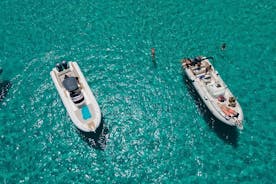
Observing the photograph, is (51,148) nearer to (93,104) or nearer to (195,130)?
(93,104)

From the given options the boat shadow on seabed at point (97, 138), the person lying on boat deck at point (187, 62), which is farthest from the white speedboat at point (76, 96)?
the person lying on boat deck at point (187, 62)

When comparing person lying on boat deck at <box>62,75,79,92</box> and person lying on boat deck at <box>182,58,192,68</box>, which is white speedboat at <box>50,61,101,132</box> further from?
person lying on boat deck at <box>182,58,192,68</box>

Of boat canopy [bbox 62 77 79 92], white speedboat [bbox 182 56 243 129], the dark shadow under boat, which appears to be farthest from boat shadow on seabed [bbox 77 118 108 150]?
white speedboat [bbox 182 56 243 129]

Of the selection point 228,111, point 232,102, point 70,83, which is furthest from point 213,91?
point 70,83

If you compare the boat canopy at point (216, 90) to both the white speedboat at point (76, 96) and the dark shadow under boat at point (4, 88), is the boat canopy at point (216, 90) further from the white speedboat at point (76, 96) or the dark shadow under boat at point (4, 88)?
the dark shadow under boat at point (4, 88)

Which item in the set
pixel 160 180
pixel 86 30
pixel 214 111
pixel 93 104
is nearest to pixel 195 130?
pixel 214 111

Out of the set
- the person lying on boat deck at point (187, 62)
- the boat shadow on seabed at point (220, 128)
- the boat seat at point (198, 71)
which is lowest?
the boat shadow on seabed at point (220, 128)

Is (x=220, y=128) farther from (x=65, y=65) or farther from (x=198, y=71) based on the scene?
(x=65, y=65)
